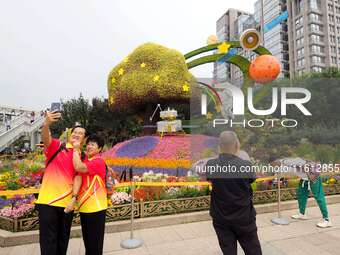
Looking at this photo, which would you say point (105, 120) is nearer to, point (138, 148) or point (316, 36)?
point (138, 148)

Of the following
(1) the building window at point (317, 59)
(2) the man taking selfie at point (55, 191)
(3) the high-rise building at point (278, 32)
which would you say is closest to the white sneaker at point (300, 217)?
(2) the man taking selfie at point (55, 191)

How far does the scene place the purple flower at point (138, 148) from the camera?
12223 mm

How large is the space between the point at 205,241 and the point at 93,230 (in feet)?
7.48

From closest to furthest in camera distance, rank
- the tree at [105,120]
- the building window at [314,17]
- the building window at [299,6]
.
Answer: the tree at [105,120] → the building window at [314,17] → the building window at [299,6]

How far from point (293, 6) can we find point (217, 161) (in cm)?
6979

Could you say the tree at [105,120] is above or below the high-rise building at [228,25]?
below

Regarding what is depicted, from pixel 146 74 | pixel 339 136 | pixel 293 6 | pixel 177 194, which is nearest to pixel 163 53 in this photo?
pixel 146 74

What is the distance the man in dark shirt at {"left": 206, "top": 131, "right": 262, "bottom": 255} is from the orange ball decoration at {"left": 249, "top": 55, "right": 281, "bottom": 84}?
36.7ft

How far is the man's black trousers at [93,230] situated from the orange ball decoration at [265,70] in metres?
11.7

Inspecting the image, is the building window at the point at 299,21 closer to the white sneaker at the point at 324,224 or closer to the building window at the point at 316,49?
the building window at the point at 316,49

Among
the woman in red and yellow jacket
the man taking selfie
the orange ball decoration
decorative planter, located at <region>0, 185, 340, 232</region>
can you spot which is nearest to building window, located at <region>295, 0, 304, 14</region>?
the orange ball decoration

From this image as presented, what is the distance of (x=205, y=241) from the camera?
15.2ft

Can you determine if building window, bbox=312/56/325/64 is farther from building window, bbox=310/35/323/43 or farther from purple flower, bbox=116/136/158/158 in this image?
purple flower, bbox=116/136/158/158

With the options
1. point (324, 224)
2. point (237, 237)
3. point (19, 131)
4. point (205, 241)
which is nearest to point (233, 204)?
point (237, 237)
